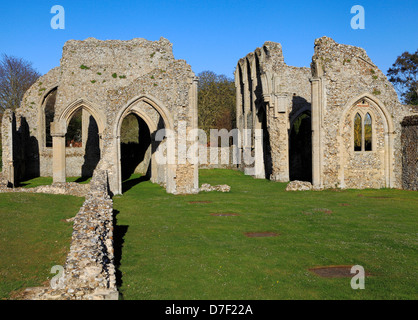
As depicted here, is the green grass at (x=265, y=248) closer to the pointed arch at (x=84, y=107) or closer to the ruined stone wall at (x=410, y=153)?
the ruined stone wall at (x=410, y=153)

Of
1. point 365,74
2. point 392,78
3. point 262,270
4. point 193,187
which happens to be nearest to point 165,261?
point 262,270

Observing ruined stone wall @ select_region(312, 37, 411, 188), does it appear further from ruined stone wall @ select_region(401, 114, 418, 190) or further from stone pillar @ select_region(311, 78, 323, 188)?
ruined stone wall @ select_region(401, 114, 418, 190)

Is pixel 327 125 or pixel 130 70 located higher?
pixel 130 70

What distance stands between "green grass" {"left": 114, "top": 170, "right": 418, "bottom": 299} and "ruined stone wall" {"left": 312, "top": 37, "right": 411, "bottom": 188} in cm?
359

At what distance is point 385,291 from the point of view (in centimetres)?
612

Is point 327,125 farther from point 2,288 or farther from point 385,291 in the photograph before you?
point 2,288

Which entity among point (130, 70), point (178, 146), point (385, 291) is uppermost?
point (130, 70)

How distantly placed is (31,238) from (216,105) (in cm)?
3826

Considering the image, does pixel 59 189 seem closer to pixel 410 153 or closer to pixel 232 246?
pixel 232 246

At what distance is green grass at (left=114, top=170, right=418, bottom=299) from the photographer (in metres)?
6.25

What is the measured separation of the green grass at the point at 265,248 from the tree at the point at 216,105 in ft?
99.1

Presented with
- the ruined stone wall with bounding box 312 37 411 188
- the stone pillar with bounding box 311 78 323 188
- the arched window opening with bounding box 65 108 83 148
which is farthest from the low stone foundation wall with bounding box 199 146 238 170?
the arched window opening with bounding box 65 108 83 148
